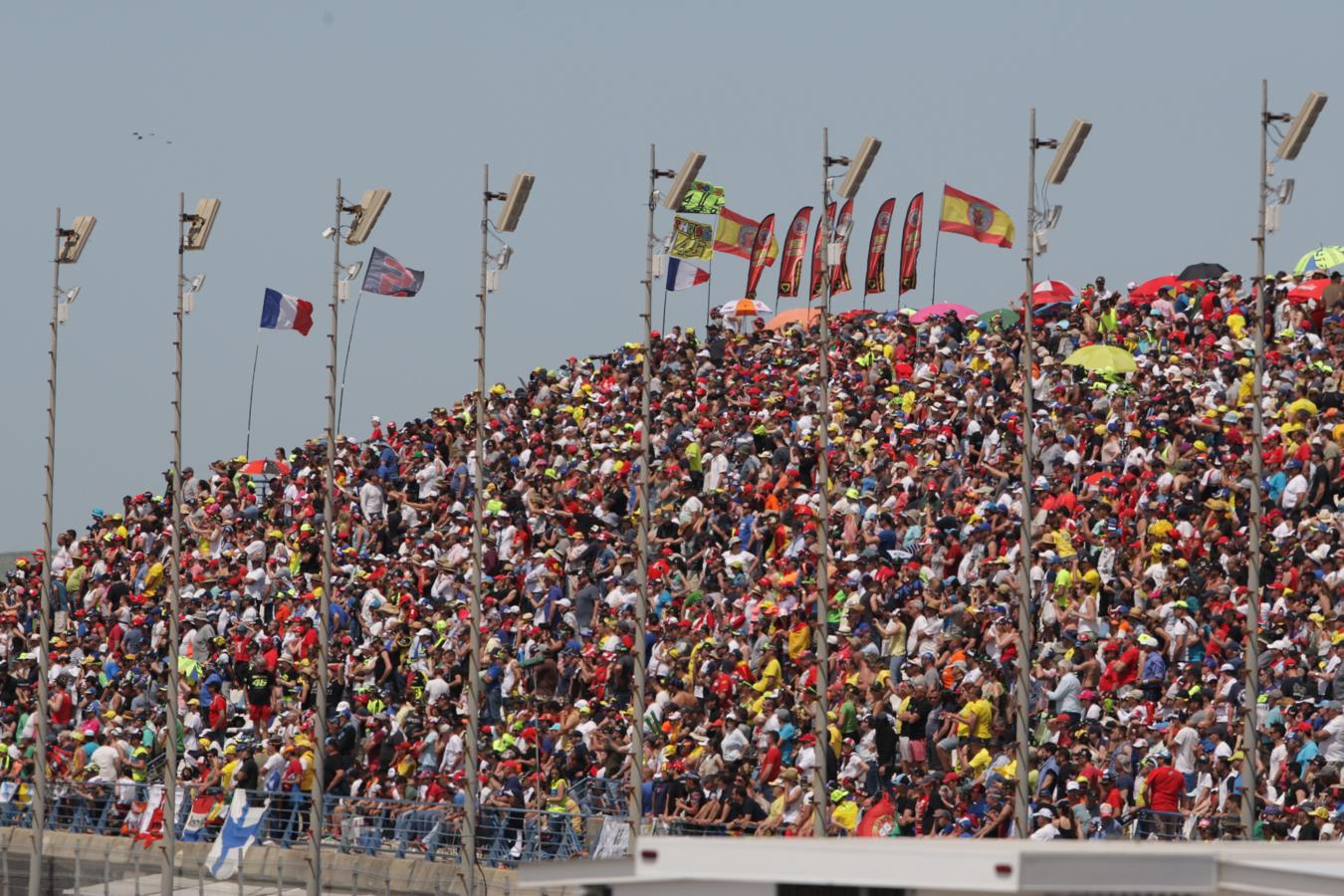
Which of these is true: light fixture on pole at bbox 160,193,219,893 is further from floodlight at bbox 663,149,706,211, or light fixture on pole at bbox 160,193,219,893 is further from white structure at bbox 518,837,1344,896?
white structure at bbox 518,837,1344,896

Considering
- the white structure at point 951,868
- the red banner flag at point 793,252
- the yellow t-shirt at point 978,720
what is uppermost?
the red banner flag at point 793,252

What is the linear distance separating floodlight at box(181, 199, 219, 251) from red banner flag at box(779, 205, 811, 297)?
38.2ft

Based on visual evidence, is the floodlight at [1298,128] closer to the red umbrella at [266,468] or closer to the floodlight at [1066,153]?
the floodlight at [1066,153]

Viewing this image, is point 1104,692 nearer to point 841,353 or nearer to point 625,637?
point 625,637

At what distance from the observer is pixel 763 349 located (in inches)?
1923

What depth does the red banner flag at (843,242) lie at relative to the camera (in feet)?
97.8

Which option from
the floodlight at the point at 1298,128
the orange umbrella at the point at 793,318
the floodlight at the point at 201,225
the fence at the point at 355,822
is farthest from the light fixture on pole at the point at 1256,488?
the orange umbrella at the point at 793,318

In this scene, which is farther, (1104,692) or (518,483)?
(518,483)

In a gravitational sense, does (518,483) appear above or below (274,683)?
above

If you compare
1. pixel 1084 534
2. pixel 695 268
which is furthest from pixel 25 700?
pixel 1084 534

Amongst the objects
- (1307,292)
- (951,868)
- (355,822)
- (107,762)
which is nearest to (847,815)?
(355,822)

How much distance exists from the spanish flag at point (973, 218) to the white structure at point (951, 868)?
65.8 feet

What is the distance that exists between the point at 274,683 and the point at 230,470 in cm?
1330

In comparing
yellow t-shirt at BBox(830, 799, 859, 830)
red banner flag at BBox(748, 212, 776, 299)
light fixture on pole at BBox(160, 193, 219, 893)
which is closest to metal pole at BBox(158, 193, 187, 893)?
light fixture on pole at BBox(160, 193, 219, 893)
